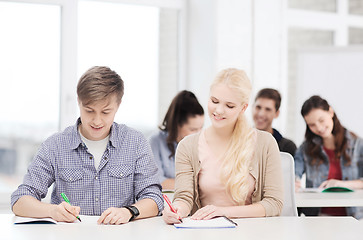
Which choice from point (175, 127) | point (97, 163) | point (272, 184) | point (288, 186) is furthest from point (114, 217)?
point (175, 127)

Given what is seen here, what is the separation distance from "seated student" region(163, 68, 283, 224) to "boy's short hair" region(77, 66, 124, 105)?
1.45 ft

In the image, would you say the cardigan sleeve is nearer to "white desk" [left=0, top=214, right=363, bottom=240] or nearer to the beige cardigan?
the beige cardigan

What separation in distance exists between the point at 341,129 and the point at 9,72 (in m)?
2.70

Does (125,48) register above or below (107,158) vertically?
above

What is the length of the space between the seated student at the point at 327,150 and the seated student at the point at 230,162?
4.76 ft

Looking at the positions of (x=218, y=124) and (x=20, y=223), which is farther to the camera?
(x=218, y=124)

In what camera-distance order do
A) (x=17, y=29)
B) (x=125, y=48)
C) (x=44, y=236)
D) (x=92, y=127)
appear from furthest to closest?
(x=125, y=48), (x=17, y=29), (x=92, y=127), (x=44, y=236)

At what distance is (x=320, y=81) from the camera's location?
5.24 meters

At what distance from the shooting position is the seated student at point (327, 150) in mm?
3809

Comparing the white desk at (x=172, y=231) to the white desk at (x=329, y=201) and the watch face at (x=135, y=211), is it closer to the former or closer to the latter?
the watch face at (x=135, y=211)

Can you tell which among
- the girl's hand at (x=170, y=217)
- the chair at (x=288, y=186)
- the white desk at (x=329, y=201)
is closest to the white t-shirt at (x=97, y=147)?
the girl's hand at (x=170, y=217)

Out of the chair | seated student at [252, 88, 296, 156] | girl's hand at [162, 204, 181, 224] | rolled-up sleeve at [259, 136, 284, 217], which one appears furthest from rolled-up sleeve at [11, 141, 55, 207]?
seated student at [252, 88, 296, 156]

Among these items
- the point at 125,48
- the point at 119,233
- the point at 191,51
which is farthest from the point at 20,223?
the point at 191,51

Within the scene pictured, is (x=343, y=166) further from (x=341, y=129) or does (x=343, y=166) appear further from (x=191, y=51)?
(x=191, y=51)
